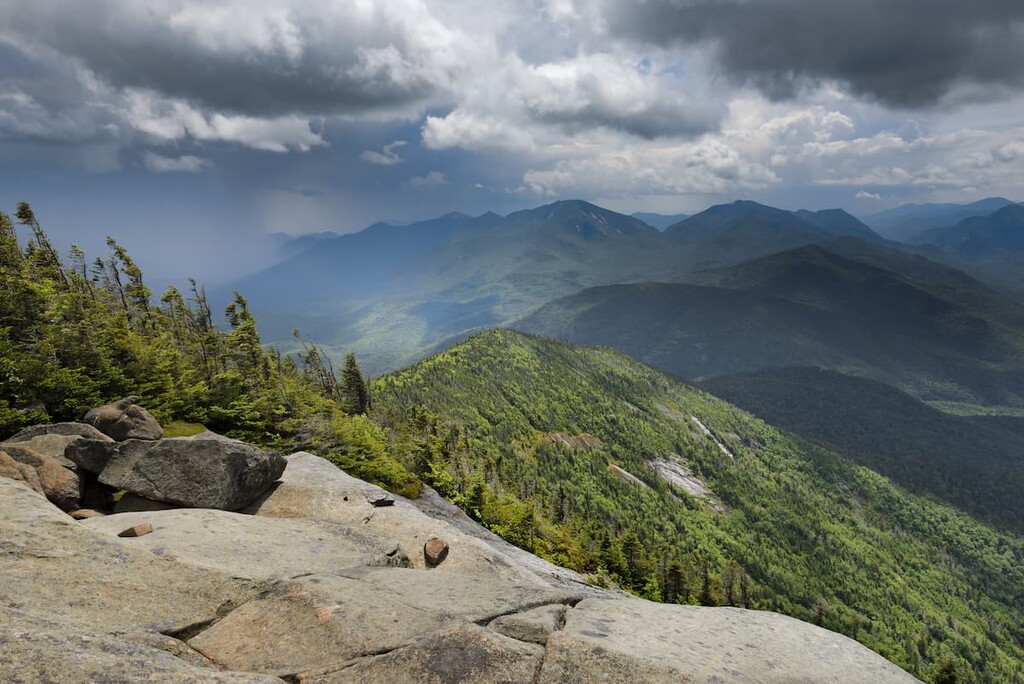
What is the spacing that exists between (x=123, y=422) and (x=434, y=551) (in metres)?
18.4

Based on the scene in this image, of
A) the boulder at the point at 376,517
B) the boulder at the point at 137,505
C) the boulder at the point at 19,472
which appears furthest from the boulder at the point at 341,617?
the boulder at the point at 19,472

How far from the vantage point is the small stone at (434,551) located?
2127cm

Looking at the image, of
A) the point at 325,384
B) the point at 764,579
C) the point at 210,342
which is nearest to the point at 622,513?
the point at 764,579

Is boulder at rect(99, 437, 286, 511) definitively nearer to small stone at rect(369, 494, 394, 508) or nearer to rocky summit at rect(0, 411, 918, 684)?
rocky summit at rect(0, 411, 918, 684)

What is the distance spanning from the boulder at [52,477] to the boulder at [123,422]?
19.6 ft

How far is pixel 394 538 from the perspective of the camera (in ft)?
72.9

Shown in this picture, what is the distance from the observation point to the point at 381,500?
86.5 ft

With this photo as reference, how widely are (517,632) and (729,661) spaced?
5.38 metres

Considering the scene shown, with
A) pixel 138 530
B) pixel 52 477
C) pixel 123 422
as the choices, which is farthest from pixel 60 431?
pixel 138 530

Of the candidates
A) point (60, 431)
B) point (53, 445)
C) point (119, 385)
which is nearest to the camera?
point (53, 445)

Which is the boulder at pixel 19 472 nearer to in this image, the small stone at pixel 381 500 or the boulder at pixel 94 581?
the boulder at pixel 94 581

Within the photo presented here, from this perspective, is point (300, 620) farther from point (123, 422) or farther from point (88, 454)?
point (123, 422)

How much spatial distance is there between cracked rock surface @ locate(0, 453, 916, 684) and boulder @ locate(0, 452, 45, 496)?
1.61 m

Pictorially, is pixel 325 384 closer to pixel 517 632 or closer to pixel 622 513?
pixel 517 632
